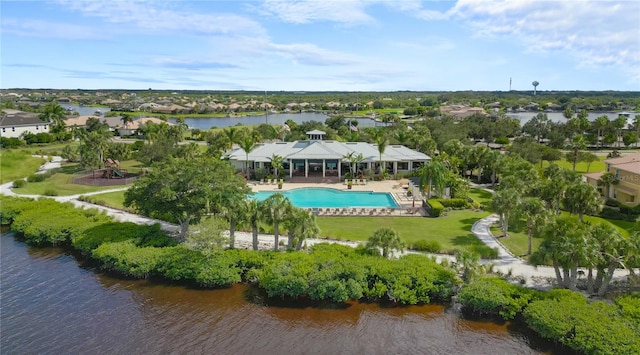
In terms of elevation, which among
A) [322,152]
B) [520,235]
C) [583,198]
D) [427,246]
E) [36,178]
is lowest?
[520,235]

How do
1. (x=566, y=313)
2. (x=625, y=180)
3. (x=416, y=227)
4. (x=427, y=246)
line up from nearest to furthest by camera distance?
(x=566, y=313) → (x=427, y=246) → (x=416, y=227) → (x=625, y=180)

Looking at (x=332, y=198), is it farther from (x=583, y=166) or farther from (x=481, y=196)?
(x=583, y=166)

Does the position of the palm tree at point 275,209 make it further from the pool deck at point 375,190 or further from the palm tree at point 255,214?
the pool deck at point 375,190

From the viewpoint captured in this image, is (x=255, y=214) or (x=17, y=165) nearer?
(x=255, y=214)

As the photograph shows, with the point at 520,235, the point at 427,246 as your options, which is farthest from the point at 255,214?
the point at 520,235

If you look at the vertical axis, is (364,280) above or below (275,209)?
below

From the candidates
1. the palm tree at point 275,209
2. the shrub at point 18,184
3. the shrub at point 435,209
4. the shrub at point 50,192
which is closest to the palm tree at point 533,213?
the shrub at point 435,209
